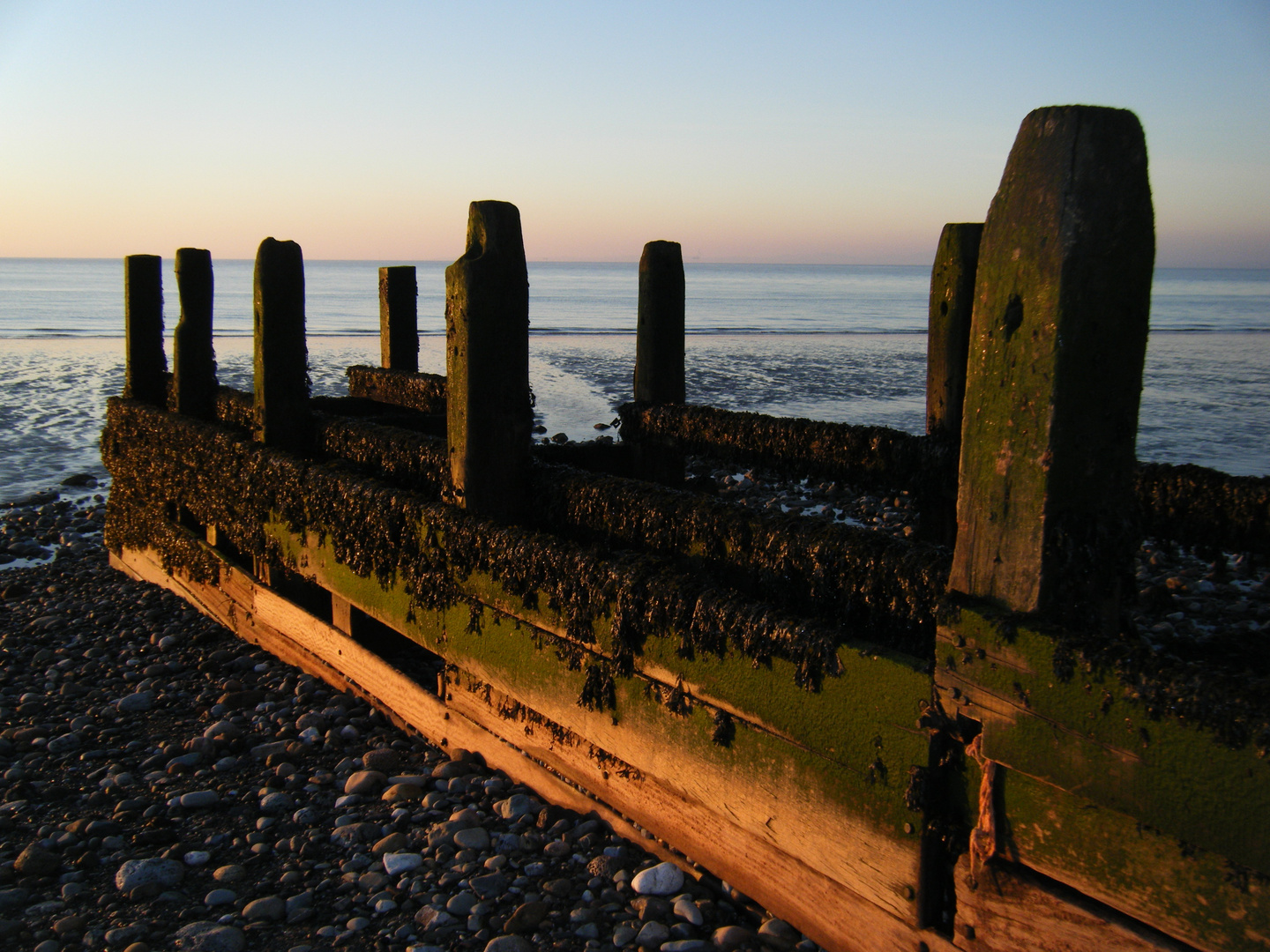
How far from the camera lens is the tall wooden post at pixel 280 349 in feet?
20.4

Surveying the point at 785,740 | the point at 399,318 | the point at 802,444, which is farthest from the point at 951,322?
the point at 399,318

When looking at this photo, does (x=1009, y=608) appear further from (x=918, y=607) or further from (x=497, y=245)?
Result: (x=497, y=245)

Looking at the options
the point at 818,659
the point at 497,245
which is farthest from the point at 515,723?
the point at 497,245

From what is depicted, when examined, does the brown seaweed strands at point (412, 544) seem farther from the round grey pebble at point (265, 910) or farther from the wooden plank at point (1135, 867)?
the round grey pebble at point (265, 910)

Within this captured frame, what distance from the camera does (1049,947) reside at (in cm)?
256

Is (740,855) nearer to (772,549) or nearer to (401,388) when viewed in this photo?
(772,549)

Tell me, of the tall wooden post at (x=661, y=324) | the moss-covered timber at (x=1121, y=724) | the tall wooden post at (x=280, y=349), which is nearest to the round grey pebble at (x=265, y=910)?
the moss-covered timber at (x=1121, y=724)

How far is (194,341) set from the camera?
777 cm

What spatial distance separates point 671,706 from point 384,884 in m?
1.47

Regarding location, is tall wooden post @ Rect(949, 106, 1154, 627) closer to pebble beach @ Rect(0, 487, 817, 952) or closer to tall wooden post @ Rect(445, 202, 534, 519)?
pebble beach @ Rect(0, 487, 817, 952)

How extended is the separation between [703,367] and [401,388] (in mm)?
19684

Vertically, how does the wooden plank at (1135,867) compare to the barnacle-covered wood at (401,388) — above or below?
below

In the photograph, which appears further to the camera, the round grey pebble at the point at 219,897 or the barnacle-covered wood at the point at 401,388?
the barnacle-covered wood at the point at 401,388

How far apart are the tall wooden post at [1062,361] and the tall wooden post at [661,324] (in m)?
3.98
